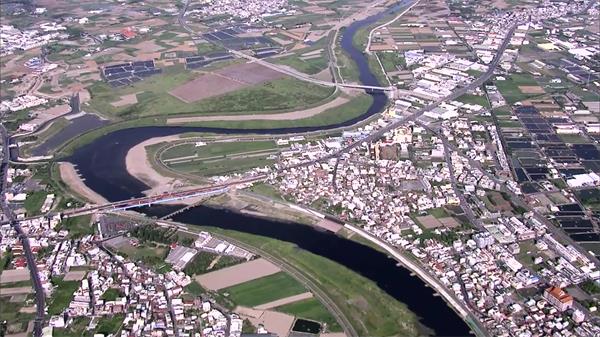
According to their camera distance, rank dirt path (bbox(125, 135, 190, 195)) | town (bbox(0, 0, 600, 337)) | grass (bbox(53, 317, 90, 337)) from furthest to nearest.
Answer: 1. dirt path (bbox(125, 135, 190, 195))
2. town (bbox(0, 0, 600, 337))
3. grass (bbox(53, 317, 90, 337))

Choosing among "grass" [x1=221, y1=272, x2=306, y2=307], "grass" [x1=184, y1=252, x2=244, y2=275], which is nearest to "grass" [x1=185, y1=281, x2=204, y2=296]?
"grass" [x1=184, y1=252, x2=244, y2=275]

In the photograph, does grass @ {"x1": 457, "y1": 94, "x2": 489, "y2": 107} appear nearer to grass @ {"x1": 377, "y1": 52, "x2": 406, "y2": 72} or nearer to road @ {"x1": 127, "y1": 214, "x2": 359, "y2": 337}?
grass @ {"x1": 377, "y1": 52, "x2": 406, "y2": 72}

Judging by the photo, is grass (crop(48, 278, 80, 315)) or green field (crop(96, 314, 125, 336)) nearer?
green field (crop(96, 314, 125, 336))

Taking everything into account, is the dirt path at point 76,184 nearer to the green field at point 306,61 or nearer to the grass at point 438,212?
the grass at point 438,212

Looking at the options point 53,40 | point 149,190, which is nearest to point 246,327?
point 149,190

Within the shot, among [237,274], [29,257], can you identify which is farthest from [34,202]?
[237,274]
